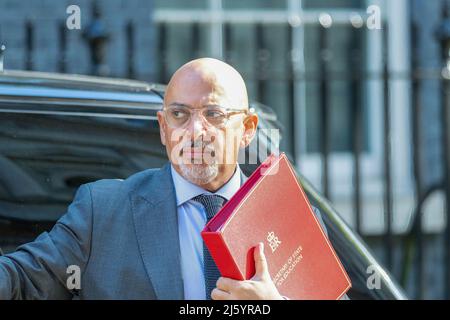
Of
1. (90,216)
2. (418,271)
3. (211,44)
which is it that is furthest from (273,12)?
(90,216)

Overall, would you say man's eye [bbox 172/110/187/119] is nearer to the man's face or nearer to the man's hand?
the man's face

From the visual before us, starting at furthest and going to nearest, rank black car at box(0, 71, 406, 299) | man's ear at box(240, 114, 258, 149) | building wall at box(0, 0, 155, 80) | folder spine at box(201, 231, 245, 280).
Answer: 1. building wall at box(0, 0, 155, 80)
2. black car at box(0, 71, 406, 299)
3. man's ear at box(240, 114, 258, 149)
4. folder spine at box(201, 231, 245, 280)

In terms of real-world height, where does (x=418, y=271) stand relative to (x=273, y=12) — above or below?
below

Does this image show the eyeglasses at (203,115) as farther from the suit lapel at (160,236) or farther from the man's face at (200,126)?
the suit lapel at (160,236)

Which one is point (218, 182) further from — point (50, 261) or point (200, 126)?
point (50, 261)

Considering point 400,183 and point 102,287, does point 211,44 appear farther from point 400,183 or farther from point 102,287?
point 102,287

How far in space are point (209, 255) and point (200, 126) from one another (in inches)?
11.7

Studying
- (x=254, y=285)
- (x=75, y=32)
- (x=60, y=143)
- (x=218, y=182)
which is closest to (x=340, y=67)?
(x=75, y=32)

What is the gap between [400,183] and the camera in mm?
6965

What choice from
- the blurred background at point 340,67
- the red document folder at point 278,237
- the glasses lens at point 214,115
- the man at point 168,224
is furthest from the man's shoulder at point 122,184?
the blurred background at point 340,67

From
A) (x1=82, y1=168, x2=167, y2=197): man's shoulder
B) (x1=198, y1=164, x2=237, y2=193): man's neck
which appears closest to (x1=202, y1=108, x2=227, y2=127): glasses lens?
(x1=198, y1=164, x2=237, y2=193): man's neck

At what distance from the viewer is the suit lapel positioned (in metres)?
2.54

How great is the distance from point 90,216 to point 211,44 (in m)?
4.36

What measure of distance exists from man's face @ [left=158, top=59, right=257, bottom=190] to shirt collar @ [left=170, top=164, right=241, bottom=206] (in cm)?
2
